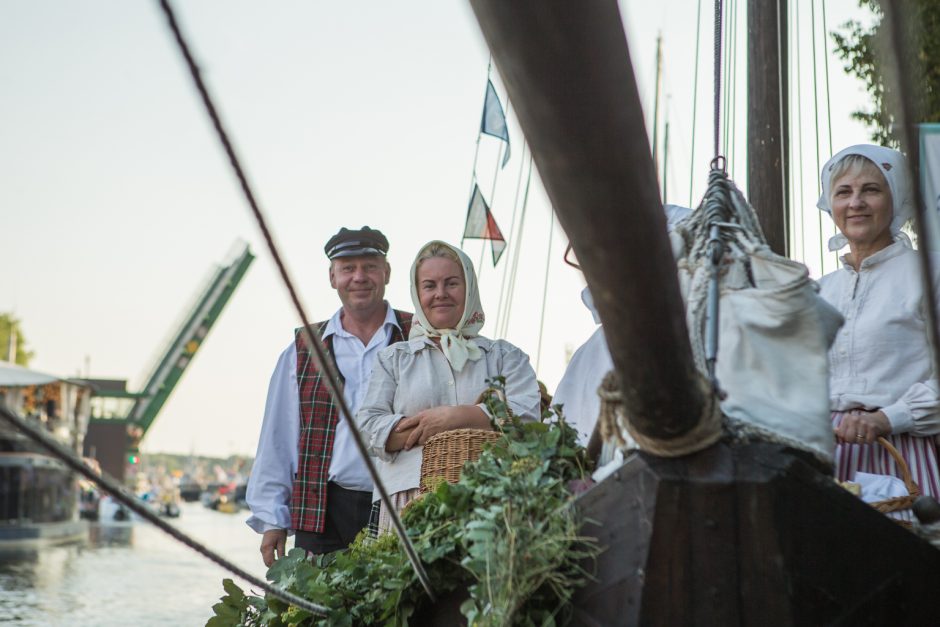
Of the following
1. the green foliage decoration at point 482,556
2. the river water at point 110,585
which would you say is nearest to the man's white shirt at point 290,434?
the green foliage decoration at point 482,556

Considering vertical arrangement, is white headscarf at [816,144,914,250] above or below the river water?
above

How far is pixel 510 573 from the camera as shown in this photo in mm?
2113

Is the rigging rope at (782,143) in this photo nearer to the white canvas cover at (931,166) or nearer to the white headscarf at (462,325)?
the white canvas cover at (931,166)

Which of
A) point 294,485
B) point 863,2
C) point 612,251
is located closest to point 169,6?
point 612,251

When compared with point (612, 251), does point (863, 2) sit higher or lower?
higher

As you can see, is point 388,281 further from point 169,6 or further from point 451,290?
point 169,6

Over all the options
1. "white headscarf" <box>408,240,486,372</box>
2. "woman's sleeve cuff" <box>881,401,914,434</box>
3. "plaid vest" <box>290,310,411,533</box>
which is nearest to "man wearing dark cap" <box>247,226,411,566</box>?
"plaid vest" <box>290,310,411,533</box>

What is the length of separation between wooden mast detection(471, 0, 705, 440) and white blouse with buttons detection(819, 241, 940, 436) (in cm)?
142

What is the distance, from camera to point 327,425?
14.5ft

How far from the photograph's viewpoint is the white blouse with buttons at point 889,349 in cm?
309

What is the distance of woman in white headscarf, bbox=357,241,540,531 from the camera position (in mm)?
3404

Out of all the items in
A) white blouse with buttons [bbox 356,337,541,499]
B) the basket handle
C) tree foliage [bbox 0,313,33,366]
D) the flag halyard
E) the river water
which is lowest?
the river water

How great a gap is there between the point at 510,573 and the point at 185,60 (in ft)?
3.57

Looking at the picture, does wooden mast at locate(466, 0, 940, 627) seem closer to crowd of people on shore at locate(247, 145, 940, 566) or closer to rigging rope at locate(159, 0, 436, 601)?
rigging rope at locate(159, 0, 436, 601)
